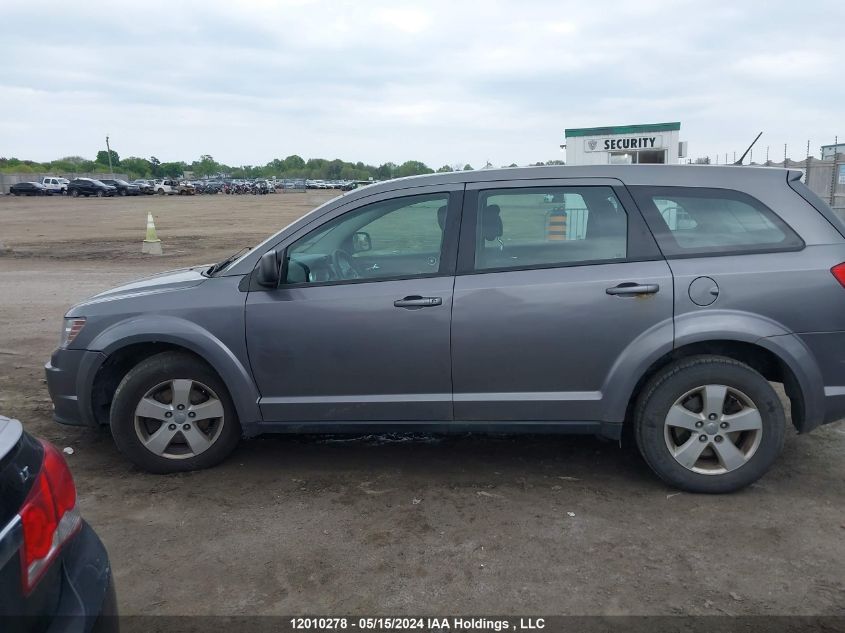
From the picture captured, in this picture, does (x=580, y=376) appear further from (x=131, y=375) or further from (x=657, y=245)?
(x=131, y=375)

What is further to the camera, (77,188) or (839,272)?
(77,188)

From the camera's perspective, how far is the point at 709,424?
404 cm

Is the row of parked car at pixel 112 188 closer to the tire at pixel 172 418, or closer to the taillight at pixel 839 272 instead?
the tire at pixel 172 418

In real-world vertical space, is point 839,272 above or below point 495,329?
above

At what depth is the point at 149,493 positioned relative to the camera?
427 centimetres

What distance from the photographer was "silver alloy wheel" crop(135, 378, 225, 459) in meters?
4.39

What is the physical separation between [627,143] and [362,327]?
9.85m

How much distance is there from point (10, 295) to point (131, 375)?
8083mm

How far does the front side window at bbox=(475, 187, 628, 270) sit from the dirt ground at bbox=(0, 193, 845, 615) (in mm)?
1346

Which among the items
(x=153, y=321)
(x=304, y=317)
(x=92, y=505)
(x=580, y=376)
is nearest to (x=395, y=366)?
(x=304, y=317)

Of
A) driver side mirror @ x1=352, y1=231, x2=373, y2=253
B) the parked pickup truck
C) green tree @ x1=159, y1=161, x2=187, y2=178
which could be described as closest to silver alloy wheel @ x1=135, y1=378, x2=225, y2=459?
driver side mirror @ x1=352, y1=231, x2=373, y2=253

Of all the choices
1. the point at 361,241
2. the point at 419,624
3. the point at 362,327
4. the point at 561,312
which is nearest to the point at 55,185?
the point at 361,241

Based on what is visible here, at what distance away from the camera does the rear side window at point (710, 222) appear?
13.4ft

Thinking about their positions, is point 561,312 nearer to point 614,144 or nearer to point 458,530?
point 458,530
